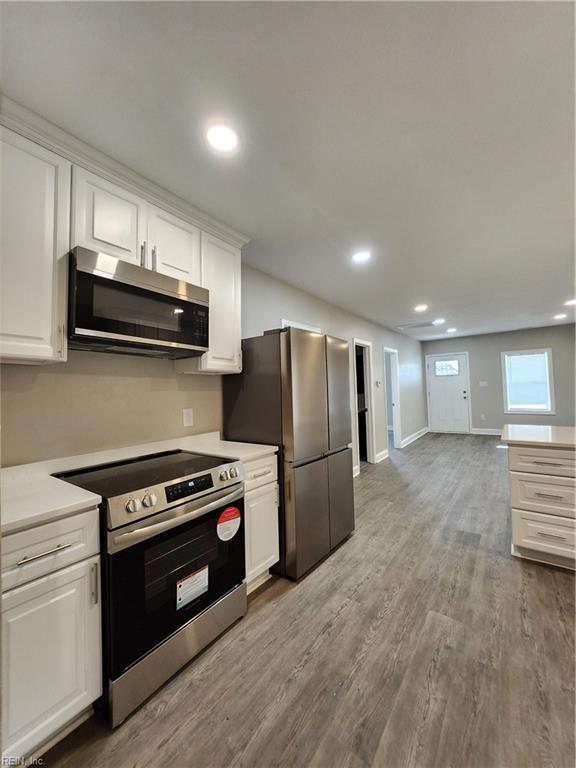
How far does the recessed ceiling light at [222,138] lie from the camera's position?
1.51 meters

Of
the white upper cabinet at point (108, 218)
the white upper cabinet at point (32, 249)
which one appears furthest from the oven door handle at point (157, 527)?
the white upper cabinet at point (108, 218)

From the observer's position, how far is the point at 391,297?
172 inches

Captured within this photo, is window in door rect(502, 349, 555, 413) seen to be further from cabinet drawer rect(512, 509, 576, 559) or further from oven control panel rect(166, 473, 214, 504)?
oven control panel rect(166, 473, 214, 504)

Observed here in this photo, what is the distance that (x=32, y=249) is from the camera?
142 cm

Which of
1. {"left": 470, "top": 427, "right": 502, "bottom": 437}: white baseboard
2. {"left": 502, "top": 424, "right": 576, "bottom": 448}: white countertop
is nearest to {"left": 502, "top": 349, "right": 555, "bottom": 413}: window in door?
{"left": 470, "top": 427, "right": 502, "bottom": 437}: white baseboard

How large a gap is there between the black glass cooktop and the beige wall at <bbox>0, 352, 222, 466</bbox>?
16cm

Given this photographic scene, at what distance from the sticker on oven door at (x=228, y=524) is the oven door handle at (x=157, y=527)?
0.07 metres

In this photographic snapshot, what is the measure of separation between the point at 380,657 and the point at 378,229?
2781 millimetres

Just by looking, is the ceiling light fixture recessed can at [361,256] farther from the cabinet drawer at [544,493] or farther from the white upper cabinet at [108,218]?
the cabinet drawer at [544,493]

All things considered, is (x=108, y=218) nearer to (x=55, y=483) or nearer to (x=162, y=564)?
(x=55, y=483)

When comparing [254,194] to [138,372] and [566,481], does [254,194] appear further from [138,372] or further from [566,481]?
[566,481]

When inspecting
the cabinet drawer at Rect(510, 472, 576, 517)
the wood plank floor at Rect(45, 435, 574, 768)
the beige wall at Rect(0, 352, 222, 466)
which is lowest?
the wood plank floor at Rect(45, 435, 574, 768)

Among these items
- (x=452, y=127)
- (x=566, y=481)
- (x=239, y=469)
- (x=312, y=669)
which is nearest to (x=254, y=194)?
(x=452, y=127)

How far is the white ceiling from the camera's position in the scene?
3.53ft
